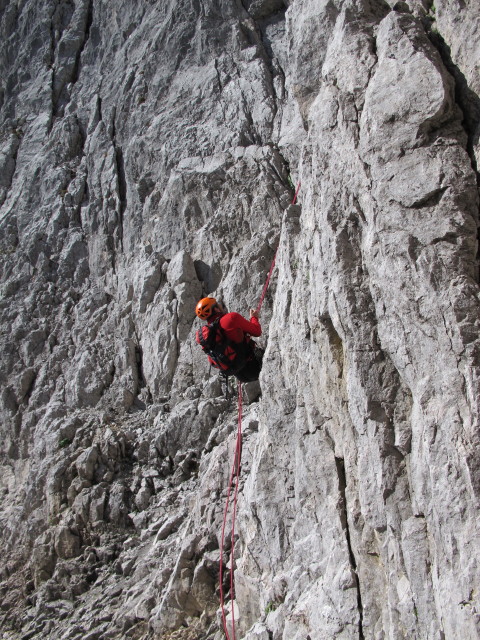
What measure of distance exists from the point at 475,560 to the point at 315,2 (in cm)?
889

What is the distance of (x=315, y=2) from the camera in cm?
935

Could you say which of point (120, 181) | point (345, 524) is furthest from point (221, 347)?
point (120, 181)

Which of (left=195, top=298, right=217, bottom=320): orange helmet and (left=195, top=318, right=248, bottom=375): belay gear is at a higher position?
(left=195, top=298, right=217, bottom=320): orange helmet

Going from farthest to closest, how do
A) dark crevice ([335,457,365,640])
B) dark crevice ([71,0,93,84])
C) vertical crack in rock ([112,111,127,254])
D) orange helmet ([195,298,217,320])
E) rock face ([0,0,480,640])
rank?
dark crevice ([71,0,93,84]) < vertical crack in rock ([112,111,127,254]) < orange helmet ([195,298,217,320]) < dark crevice ([335,457,365,640]) < rock face ([0,0,480,640])

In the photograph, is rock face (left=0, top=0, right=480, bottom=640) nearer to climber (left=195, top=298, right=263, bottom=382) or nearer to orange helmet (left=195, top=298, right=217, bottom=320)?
climber (left=195, top=298, right=263, bottom=382)

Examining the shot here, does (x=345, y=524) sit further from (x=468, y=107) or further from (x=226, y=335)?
(x=468, y=107)

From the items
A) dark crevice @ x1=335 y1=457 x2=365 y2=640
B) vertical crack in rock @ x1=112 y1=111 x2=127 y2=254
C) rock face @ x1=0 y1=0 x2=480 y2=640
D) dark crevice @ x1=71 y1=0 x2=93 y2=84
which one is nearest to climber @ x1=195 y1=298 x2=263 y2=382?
rock face @ x1=0 y1=0 x2=480 y2=640

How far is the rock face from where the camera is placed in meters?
5.31

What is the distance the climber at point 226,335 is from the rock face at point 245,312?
0.57 metres

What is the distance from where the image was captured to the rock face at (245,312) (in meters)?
5.31

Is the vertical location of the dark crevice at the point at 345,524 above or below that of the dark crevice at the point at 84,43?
below

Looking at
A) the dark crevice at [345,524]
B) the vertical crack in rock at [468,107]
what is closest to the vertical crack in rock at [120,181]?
the dark crevice at [345,524]

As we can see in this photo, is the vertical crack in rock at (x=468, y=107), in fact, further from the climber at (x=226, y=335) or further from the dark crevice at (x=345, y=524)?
the climber at (x=226, y=335)

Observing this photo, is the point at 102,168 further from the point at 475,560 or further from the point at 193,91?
the point at 475,560
